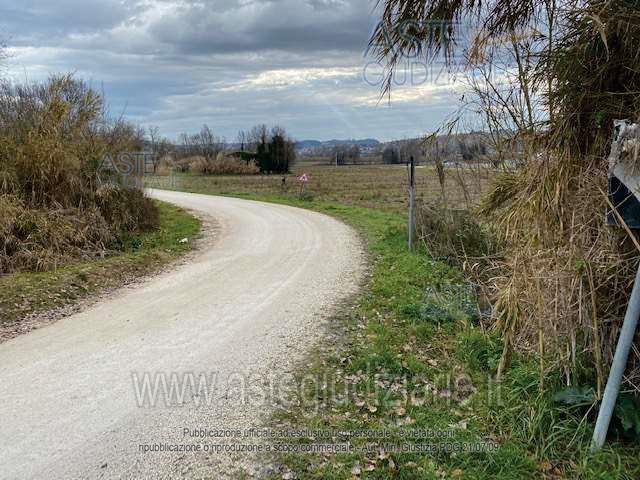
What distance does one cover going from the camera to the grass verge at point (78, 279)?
304 inches

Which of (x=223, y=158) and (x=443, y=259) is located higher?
(x=223, y=158)

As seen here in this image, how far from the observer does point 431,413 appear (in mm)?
4879

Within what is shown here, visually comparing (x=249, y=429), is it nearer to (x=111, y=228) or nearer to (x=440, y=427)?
(x=440, y=427)

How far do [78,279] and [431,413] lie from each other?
6.79 m

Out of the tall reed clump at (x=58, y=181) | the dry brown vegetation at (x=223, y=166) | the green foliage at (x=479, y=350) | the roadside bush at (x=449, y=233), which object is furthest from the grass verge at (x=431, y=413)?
the dry brown vegetation at (x=223, y=166)

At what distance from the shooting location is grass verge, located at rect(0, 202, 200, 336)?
25.3 feet

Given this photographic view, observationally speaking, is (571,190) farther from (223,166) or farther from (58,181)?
(223,166)

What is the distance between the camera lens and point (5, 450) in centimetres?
412

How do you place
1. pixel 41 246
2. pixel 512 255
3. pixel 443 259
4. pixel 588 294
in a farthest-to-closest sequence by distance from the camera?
pixel 443 259, pixel 41 246, pixel 512 255, pixel 588 294

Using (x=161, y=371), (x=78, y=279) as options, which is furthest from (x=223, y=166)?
(x=161, y=371)

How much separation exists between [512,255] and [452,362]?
1.63 meters

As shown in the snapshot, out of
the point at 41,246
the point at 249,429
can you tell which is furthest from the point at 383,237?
the point at 249,429

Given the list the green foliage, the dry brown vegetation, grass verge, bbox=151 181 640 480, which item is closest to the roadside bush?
grass verge, bbox=151 181 640 480

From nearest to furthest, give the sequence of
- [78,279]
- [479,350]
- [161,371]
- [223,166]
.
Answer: [161,371], [479,350], [78,279], [223,166]
